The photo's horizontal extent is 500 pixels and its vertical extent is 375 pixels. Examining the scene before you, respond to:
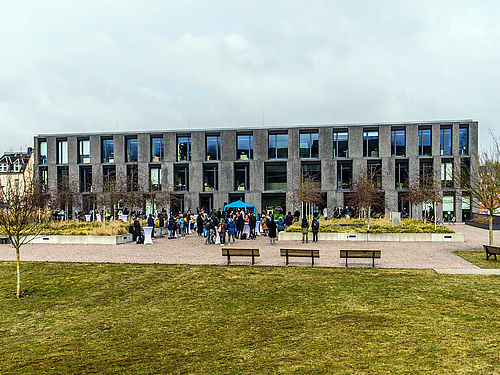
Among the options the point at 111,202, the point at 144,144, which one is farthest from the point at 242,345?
the point at 144,144

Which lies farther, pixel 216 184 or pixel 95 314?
pixel 216 184

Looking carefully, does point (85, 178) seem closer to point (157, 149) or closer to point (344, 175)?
point (157, 149)

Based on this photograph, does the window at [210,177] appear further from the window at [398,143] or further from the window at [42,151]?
the window at [42,151]

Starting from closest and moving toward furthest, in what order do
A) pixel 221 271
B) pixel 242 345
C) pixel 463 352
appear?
pixel 463 352
pixel 242 345
pixel 221 271

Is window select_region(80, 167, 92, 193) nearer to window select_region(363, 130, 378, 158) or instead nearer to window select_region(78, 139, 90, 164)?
window select_region(78, 139, 90, 164)

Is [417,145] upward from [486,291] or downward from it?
upward

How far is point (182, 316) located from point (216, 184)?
136ft

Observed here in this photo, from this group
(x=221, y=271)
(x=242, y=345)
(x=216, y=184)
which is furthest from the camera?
(x=216, y=184)

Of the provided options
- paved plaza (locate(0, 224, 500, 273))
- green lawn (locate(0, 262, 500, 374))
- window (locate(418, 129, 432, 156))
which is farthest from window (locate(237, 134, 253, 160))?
green lawn (locate(0, 262, 500, 374))

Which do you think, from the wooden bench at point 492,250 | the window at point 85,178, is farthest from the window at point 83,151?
the wooden bench at point 492,250

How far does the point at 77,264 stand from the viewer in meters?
16.1

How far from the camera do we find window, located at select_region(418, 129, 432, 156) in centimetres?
4709

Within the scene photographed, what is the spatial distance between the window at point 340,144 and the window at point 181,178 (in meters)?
18.4

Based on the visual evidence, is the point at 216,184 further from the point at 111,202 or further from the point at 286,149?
the point at 111,202
